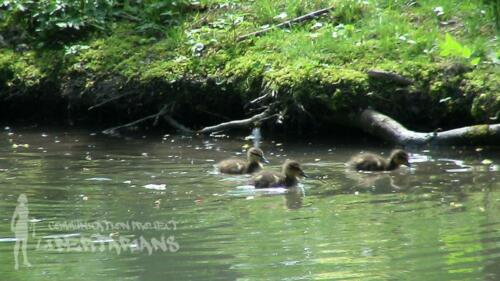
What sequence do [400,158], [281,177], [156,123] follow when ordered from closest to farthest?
1. [281,177]
2. [400,158]
3. [156,123]

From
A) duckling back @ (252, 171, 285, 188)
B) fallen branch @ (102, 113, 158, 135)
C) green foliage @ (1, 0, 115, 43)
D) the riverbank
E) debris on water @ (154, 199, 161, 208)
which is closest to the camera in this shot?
debris on water @ (154, 199, 161, 208)

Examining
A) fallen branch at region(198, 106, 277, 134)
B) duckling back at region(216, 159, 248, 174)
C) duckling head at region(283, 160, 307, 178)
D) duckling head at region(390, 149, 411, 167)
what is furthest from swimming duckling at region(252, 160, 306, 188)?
fallen branch at region(198, 106, 277, 134)

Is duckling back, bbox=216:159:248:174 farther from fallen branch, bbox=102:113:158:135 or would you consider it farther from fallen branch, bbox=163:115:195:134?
fallen branch, bbox=102:113:158:135

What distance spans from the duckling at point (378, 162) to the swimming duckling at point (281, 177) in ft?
2.60

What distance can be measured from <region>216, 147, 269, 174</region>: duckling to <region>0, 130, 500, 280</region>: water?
0.21 meters

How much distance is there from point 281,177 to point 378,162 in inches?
50.0

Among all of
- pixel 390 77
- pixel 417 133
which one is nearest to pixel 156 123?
pixel 390 77

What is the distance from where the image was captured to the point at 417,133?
12250 millimetres

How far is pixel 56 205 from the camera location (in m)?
9.45

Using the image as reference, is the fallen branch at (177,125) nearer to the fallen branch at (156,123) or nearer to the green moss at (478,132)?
the fallen branch at (156,123)

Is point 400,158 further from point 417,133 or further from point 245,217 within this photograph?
point 245,217

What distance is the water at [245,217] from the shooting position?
710cm

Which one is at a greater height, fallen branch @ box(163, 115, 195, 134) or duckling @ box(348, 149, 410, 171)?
fallen branch @ box(163, 115, 195, 134)

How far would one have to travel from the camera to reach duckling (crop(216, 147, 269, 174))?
11.1 m
